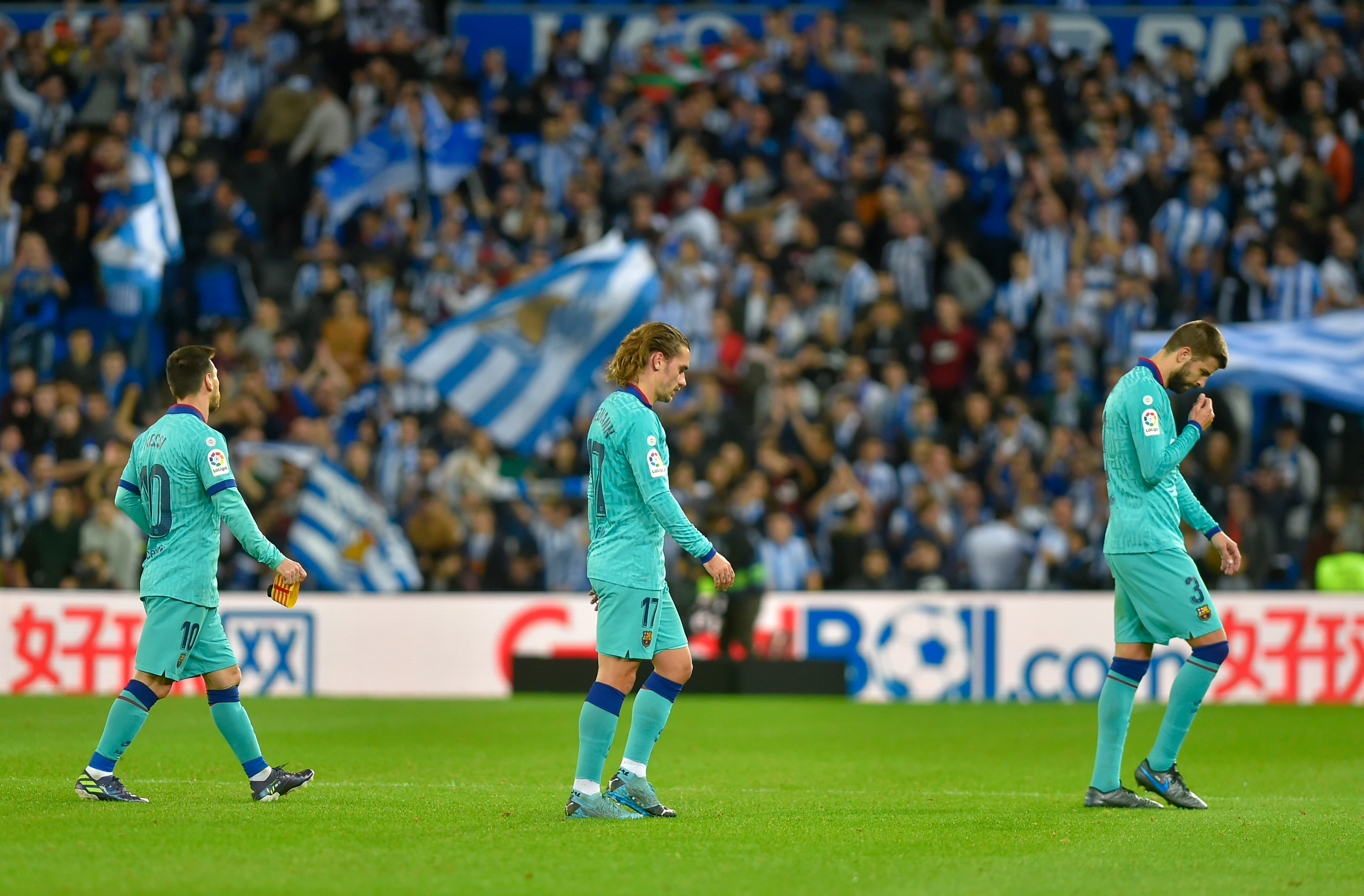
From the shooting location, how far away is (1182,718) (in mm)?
8367

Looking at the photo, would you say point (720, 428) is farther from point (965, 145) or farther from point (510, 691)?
point (965, 145)

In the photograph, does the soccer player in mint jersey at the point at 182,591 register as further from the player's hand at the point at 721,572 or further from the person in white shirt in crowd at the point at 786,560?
the person in white shirt in crowd at the point at 786,560

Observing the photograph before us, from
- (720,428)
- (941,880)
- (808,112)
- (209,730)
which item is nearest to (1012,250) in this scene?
(808,112)

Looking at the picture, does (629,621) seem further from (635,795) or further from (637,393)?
(637,393)

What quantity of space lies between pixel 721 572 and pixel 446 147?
17.1 m

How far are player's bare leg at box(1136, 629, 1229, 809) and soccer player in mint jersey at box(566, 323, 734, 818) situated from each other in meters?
2.42

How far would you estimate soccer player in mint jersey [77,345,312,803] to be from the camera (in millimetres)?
8016

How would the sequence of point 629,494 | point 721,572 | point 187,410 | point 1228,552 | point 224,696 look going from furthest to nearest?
point 1228,552
point 187,410
point 224,696
point 629,494
point 721,572

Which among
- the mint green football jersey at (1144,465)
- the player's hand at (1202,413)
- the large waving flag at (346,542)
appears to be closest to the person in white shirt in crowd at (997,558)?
the large waving flag at (346,542)

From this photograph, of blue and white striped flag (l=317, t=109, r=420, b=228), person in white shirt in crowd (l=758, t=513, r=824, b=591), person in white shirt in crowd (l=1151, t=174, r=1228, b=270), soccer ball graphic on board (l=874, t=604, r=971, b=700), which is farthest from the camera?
blue and white striped flag (l=317, t=109, r=420, b=228)

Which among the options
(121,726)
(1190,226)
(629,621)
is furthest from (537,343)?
(629,621)

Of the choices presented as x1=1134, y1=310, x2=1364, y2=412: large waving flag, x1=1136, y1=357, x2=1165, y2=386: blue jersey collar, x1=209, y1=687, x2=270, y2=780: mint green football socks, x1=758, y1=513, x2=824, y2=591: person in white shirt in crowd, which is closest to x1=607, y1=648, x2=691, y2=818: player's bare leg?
x1=209, y1=687, x2=270, y2=780: mint green football socks

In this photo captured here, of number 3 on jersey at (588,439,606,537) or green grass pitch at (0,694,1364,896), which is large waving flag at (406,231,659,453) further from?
number 3 on jersey at (588,439,606,537)

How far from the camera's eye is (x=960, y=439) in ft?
66.0
